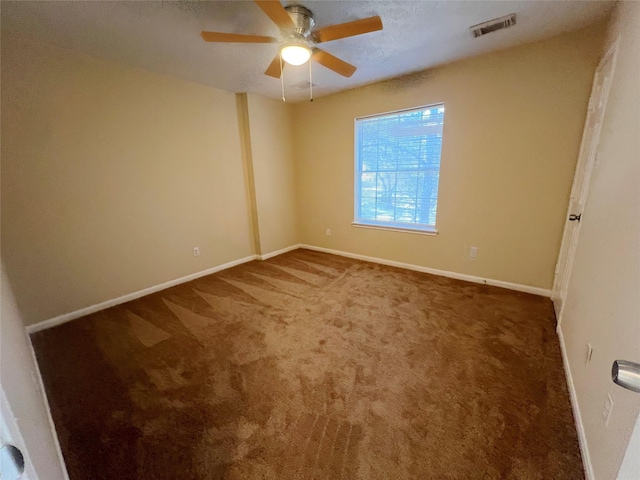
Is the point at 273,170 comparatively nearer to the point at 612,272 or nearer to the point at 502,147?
the point at 502,147

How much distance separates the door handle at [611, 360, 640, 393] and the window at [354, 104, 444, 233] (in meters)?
3.00

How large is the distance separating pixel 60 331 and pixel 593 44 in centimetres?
523

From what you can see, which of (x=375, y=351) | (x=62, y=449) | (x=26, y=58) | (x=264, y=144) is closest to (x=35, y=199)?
(x=26, y=58)

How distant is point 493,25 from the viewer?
6.75 feet

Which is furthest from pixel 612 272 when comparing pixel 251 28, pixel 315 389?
pixel 251 28

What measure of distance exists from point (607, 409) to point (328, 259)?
3227 mm

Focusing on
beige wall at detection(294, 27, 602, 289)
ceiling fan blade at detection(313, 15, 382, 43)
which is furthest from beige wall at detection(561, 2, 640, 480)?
ceiling fan blade at detection(313, 15, 382, 43)

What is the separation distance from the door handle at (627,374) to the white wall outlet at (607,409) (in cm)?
95

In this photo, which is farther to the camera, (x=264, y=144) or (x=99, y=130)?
(x=264, y=144)

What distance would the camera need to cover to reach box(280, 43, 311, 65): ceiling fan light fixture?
1.85 meters

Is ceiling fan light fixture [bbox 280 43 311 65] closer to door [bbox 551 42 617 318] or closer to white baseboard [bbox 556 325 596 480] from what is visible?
door [bbox 551 42 617 318]

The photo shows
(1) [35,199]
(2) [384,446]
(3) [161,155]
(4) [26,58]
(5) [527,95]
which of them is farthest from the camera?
(3) [161,155]

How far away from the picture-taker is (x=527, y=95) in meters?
2.45

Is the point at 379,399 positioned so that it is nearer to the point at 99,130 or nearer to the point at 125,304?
the point at 125,304
